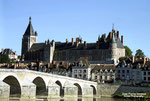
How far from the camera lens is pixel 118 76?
5591cm

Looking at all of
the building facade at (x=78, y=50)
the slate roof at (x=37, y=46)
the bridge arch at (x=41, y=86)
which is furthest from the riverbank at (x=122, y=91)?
the slate roof at (x=37, y=46)

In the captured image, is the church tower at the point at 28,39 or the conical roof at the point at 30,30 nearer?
the church tower at the point at 28,39

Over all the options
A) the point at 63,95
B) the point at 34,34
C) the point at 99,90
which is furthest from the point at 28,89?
the point at 34,34

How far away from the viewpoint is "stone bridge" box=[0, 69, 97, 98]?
34.6m

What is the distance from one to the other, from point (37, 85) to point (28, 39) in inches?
2273

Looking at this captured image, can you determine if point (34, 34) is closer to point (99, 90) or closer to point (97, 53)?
point (97, 53)

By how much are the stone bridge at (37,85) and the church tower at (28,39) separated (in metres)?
49.0

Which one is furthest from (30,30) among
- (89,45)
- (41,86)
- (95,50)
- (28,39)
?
(41,86)

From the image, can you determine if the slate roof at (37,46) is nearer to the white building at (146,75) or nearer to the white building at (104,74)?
the white building at (104,74)

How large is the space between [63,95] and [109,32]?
124 ft

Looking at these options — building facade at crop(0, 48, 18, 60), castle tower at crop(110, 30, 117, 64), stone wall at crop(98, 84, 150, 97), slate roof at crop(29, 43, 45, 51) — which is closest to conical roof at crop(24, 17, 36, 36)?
slate roof at crop(29, 43, 45, 51)

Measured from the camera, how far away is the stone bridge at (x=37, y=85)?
114ft

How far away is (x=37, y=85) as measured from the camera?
136 feet

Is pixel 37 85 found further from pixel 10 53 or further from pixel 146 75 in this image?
pixel 10 53
